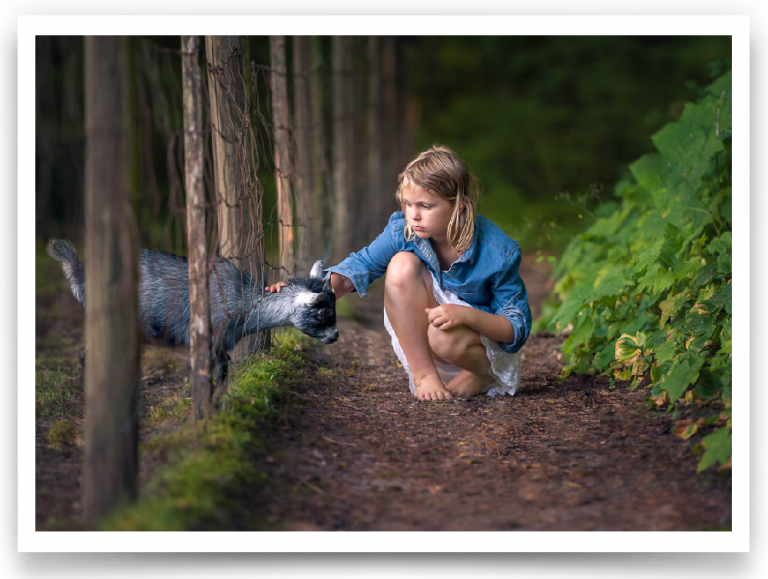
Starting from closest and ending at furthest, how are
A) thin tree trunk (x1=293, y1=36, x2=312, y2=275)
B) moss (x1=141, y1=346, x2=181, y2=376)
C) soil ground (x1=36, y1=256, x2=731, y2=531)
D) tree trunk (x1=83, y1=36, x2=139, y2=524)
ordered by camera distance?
tree trunk (x1=83, y1=36, x2=139, y2=524) < soil ground (x1=36, y1=256, x2=731, y2=531) < moss (x1=141, y1=346, x2=181, y2=376) < thin tree trunk (x1=293, y1=36, x2=312, y2=275)

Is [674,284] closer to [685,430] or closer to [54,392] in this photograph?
[685,430]

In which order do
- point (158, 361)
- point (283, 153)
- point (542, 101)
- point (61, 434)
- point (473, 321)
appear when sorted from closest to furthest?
point (61, 434)
point (473, 321)
point (158, 361)
point (283, 153)
point (542, 101)

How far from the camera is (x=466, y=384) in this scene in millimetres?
4039

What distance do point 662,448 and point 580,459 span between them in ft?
1.04

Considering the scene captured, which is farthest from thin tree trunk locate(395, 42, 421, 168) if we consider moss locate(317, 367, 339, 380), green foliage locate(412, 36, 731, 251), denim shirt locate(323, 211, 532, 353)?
denim shirt locate(323, 211, 532, 353)

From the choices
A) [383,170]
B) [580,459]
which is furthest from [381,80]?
[580,459]

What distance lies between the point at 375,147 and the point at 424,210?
742cm

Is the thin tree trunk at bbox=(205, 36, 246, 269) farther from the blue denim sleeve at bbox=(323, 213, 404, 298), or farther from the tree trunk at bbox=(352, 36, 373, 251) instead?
the tree trunk at bbox=(352, 36, 373, 251)

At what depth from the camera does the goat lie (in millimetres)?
3973

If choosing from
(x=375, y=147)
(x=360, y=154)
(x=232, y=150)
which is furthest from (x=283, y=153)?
(x=360, y=154)

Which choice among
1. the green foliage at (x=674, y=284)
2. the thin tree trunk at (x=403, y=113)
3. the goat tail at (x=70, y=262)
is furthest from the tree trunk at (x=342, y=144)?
the goat tail at (x=70, y=262)

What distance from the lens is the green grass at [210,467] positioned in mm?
2467

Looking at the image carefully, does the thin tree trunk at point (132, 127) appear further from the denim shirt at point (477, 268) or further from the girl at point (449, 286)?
the denim shirt at point (477, 268)

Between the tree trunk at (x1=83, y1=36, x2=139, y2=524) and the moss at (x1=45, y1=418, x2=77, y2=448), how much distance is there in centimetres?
76
